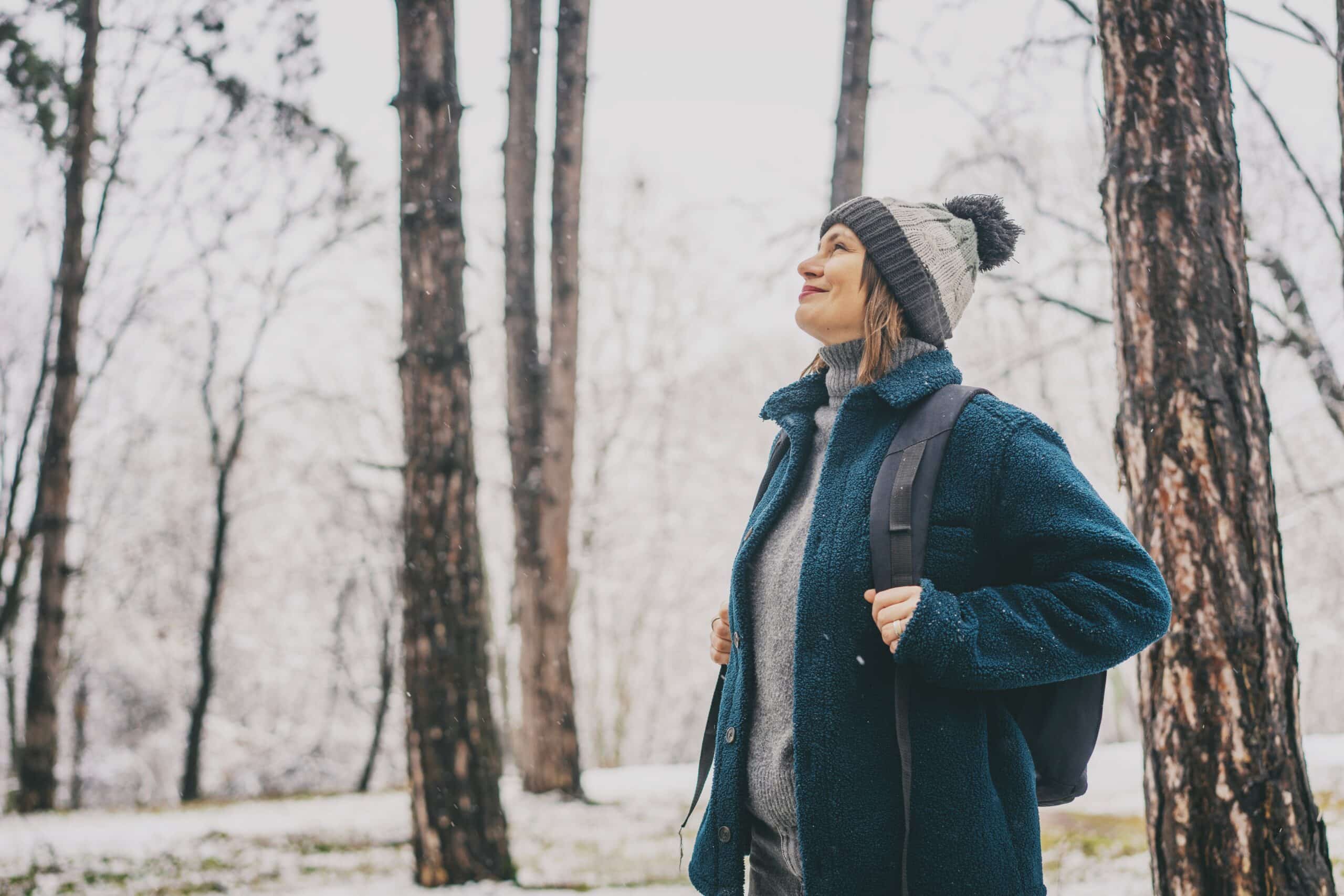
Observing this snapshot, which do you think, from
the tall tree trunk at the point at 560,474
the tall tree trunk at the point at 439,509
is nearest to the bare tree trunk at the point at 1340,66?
the tall tree trunk at the point at 439,509

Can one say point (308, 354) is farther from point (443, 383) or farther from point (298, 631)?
point (443, 383)

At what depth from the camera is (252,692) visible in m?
22.2

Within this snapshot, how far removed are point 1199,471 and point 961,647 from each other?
6.14 ft

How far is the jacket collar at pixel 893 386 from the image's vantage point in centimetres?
176

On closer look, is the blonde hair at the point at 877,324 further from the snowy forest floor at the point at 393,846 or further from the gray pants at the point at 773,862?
the snowy forest floor at the point at 393,846

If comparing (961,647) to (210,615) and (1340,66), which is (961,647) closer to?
(1340,66)

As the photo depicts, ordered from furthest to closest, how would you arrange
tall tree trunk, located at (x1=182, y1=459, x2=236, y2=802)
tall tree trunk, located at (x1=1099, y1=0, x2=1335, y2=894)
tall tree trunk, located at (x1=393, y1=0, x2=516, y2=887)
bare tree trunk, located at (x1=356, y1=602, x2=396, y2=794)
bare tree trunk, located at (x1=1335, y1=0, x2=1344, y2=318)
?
1. bare tree trunk, located at (x1=356, y1=602, x2=396, y2=794)
2. tall tree trunk, located at (x1=182, y1=459, x2=236, y2=802)
3. tall tree trunk, located at (x1=393, y1=0, x2=516, y2=887)
4. bare tree trunk, located at (x1=1335, y1=0, x2=1344, y2=318)
5. tall tree trunk, located at (x1=1099, y1=0, x2=1335, y2=894)

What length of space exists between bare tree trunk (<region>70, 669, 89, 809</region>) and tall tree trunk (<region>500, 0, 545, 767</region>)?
13.8 meters

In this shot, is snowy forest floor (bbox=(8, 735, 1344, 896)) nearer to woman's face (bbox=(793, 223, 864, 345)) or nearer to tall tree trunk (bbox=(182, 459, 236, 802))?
woman's face (bbox=(793, 223, 864, 345))

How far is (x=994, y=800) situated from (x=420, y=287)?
429 cm

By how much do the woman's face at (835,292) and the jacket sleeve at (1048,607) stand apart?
0.45 m

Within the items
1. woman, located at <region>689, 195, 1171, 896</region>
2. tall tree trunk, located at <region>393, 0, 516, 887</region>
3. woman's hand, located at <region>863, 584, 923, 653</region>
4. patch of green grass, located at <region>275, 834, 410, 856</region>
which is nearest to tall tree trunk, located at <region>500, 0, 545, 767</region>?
patch of green grass, located at <region>275, 834, 410, 856</region>

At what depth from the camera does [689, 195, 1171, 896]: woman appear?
1.52m

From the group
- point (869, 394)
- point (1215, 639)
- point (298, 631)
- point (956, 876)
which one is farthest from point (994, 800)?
point (298, 631)
